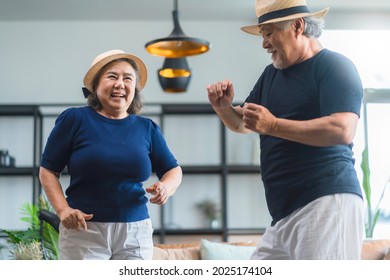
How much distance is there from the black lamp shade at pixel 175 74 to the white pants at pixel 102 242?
5.54ft

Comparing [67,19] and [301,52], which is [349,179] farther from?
[67,19]

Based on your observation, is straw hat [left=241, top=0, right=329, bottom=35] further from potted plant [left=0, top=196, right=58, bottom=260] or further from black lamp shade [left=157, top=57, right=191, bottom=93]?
black lamp shade [left=157, top=57, right=191, bottom=93]

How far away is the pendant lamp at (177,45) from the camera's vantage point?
2.49m

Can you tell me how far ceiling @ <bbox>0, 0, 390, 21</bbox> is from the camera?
1.83 m

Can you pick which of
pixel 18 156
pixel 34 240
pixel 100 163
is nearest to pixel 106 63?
pixel 100 163

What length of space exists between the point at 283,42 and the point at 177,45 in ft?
4.13

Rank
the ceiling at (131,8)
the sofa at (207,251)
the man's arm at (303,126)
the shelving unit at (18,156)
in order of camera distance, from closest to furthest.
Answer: the man's arm at (303,126) → the ceiling at (131,8) → the shelving unit at (18,156) → the sofa at (207,251)

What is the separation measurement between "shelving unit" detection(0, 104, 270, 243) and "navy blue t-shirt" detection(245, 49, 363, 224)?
2.71 m

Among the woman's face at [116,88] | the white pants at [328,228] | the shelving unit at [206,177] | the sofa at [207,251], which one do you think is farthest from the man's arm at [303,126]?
the shelving unit at [206,177]

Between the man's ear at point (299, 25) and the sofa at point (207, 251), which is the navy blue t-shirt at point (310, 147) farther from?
the sofa at point (207, 251)

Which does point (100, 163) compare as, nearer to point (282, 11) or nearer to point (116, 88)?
point (116, 88)

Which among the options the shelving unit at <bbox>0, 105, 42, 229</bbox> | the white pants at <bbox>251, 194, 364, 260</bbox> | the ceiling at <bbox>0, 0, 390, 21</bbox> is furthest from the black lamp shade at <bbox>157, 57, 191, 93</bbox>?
the white pants at <bbox>251, 194, 364, 260</bbox>

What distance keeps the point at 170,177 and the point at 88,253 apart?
0.24 metres

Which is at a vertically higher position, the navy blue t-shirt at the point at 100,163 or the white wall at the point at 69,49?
the white wall at the point at 69,49
